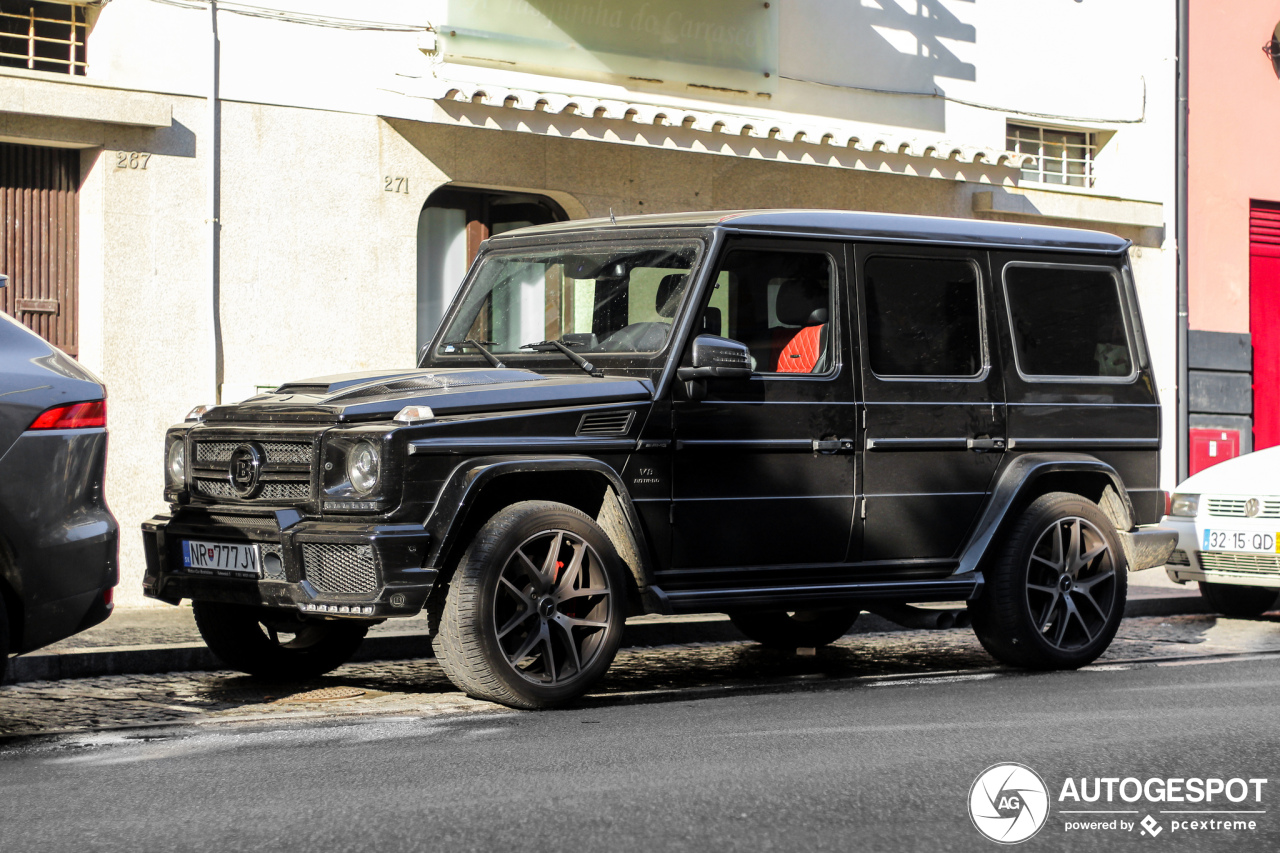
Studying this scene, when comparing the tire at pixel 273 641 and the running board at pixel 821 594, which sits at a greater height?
the running board at pixel 821 594

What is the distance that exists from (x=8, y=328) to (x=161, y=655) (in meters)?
2.77

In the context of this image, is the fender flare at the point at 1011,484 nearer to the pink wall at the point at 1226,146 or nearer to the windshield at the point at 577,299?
the windshield at the point at 577,299

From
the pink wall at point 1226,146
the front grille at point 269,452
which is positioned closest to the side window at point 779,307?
the front grille at point 269,452

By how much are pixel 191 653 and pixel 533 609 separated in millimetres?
2781

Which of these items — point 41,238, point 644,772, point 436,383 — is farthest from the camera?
point 41,238

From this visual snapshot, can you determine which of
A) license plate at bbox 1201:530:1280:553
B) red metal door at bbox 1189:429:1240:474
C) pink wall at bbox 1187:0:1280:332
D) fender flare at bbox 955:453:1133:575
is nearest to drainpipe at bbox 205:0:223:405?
fender flare at bbox 955:453:1133:575

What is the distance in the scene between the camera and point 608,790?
4742 mm

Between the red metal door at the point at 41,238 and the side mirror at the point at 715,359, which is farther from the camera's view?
the red metal door at the point at 41,238

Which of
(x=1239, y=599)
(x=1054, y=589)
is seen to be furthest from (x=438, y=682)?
(x=1239, y=599)

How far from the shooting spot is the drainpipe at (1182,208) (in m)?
17.0

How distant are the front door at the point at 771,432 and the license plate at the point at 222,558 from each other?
1765 millimetres

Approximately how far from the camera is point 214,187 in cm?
1178

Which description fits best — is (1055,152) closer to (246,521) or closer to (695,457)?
(695,457)

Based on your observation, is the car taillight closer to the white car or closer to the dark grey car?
the dark grey car
